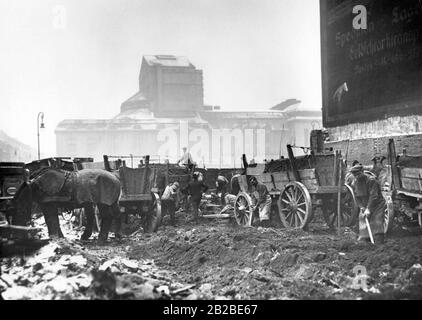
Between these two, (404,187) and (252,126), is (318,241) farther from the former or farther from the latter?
(252,126)

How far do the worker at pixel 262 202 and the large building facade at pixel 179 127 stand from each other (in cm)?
3732

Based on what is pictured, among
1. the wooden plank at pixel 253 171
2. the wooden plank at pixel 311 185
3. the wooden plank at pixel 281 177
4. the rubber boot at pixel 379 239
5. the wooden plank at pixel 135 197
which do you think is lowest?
the rubber boot at pixel 379 239

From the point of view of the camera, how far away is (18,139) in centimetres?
5909

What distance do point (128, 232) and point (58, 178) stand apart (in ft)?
9.09

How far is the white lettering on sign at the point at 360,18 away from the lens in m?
14.9

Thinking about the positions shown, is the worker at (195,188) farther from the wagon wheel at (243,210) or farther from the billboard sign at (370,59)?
the billboard sign at (370,59)

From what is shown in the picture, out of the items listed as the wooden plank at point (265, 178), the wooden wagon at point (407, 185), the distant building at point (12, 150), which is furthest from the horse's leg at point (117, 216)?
the distant building at point (12, 150)

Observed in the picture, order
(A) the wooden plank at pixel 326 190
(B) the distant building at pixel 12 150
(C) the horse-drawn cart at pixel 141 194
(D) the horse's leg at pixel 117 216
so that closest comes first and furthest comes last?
(A) the wooden plank at pixel 326 190 → (D) the horse's leg at pixel 117 216 → (C) the horse-drawn cart at pixel 141 194 → (B) the distant building at pixel 12 150

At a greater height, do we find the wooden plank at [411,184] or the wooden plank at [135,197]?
the wooden plank at [411,184]

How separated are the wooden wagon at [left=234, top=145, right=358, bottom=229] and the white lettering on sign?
7357 mm

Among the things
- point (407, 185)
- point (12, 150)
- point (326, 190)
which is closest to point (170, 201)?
point (326, 190)

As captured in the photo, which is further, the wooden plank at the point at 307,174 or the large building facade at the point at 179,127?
the large building facade at the point at 179,127

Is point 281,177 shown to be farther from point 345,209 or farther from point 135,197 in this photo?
point 135,197

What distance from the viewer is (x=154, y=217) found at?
1050cm
